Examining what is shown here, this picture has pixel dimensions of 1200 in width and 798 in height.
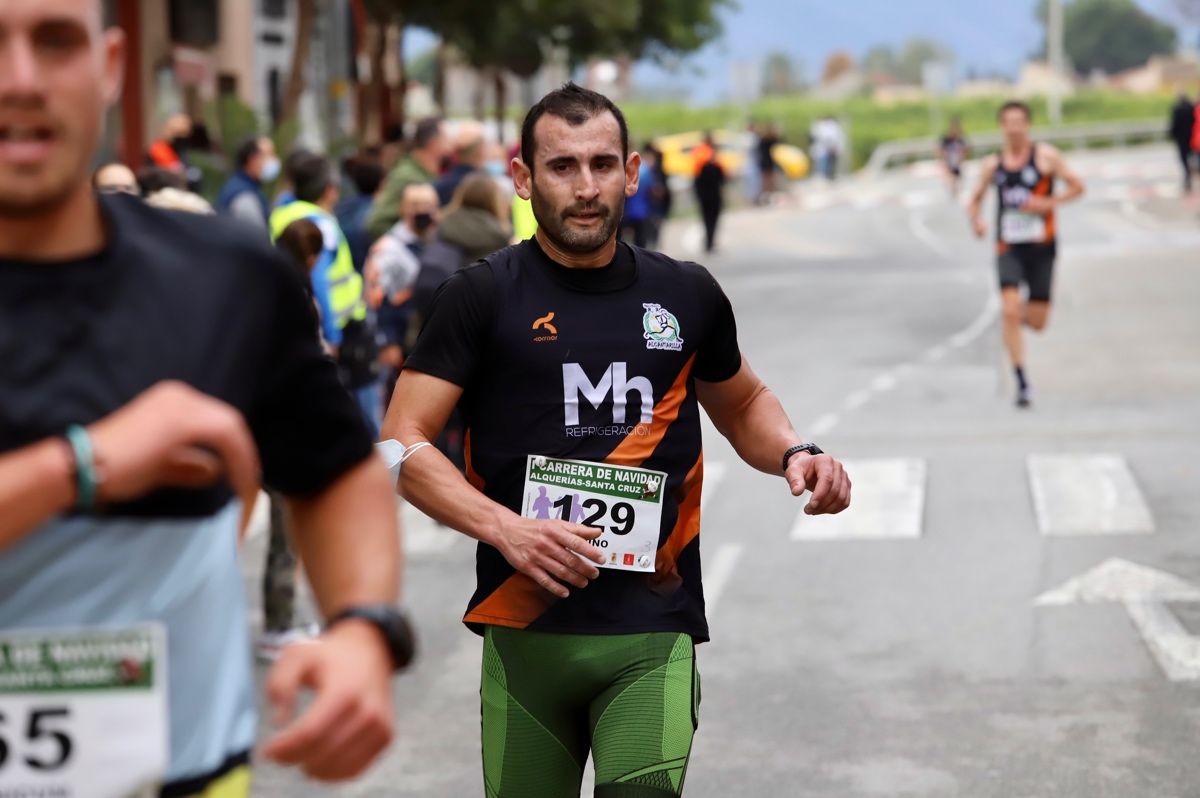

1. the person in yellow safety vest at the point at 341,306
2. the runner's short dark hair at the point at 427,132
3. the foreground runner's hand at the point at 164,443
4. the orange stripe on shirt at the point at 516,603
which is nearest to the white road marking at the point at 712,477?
the person in yellow safety vest at the point at 341,306

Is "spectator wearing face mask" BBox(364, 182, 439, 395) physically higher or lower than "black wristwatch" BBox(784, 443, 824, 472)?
lower

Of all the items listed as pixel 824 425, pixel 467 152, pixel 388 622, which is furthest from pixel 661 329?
pixel 467 152

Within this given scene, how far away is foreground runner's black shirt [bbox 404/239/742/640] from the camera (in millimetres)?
4637

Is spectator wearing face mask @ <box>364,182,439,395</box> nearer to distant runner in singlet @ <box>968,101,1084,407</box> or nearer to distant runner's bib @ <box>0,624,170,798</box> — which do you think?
distant runner in singlet @ <box>968,101,1084,407</box>

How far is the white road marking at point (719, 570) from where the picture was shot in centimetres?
1001

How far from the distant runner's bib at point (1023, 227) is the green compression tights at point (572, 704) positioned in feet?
37.6

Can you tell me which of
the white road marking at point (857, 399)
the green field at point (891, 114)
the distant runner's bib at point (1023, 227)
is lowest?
the green field at point (891, 114)

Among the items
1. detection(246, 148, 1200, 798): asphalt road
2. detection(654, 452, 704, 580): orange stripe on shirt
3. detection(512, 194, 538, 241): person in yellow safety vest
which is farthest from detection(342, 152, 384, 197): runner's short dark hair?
detection(654, 452, 704, 580): orange stripe on shirt

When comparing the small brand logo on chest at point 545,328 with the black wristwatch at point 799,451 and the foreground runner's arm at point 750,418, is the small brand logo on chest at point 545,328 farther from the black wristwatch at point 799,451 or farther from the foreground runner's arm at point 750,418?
the black wristwatch at point 799,451

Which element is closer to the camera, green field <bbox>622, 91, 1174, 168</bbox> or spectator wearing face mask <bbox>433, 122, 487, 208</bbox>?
spectator wearing face mask <bbox>433, 122, 487, 208</bbox>

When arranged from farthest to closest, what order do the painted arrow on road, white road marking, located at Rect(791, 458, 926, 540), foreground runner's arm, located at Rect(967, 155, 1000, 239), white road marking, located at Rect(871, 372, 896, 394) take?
white road marking, located at Rect(871, 372, 896, 394) < foreground runner's arm, located at Rect(967, 155, 1000, 239) < white road marking, located at Rect(791, 458, 926, 540) < the painted arrow on road

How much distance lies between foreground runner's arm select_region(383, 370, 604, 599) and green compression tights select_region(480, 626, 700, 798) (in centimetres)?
15

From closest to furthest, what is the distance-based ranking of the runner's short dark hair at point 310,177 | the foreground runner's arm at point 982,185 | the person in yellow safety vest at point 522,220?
1. the runner's short dark hair at point 310,177
2. the person in yellow safety vest at point 522,220
3. the foreground runner's arm at point 982,185

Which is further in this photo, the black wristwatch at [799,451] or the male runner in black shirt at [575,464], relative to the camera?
the black wristwatch at [799,451]
